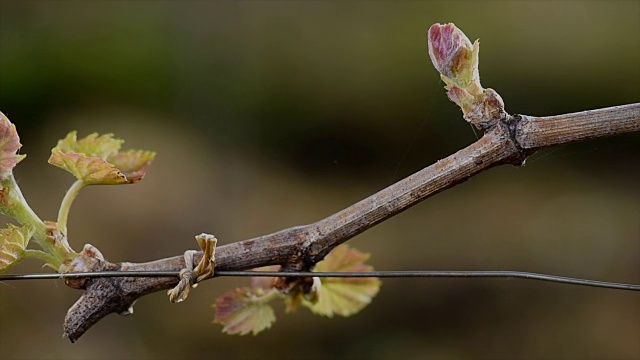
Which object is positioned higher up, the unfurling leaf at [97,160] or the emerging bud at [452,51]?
the emerging bud at [452,51]

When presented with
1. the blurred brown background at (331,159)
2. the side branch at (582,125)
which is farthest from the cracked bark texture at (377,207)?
the blurred brown background at (331,159)

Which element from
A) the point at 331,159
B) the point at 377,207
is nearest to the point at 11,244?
the point at 377,207

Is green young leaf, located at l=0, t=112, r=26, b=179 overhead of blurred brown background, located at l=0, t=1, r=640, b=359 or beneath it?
beneath

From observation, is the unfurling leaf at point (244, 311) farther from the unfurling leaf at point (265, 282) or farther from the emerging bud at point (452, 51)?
the emerging bud at point (452, 51)

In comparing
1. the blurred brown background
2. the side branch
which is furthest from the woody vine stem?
the blurred brown background

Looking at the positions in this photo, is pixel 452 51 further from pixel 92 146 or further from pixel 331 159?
pixel 331 159

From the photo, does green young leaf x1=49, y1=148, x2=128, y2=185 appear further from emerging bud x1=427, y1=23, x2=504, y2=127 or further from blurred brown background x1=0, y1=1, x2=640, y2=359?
blurred brown background x1=0, y1=1, x2=640, y2=359
